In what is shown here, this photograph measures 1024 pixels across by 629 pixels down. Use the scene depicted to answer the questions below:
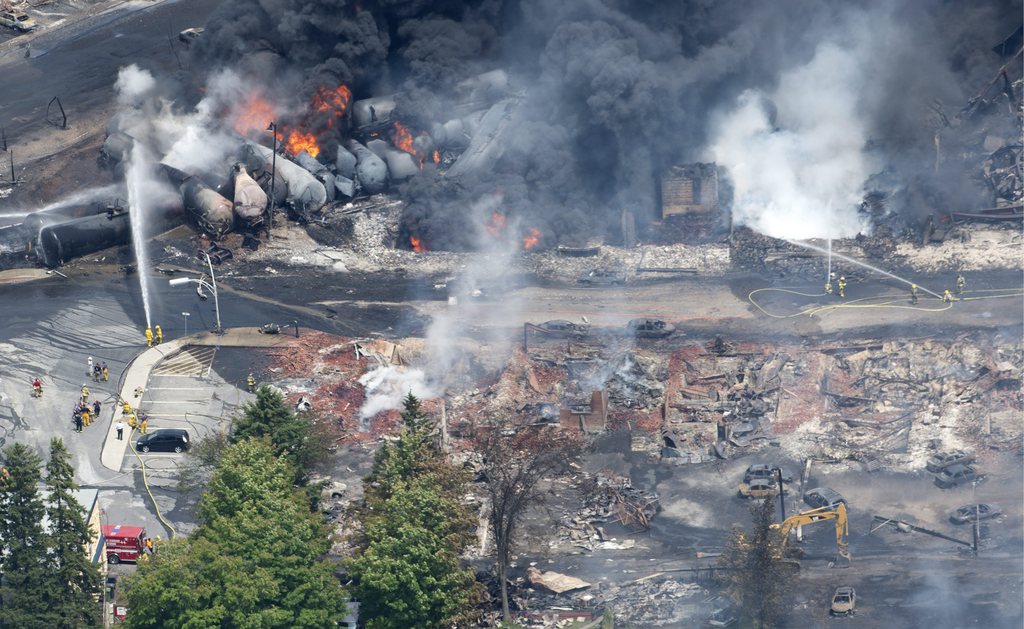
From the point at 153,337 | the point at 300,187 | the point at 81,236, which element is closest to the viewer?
the point at 153,337

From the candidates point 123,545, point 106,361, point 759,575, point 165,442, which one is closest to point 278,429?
point 123,545

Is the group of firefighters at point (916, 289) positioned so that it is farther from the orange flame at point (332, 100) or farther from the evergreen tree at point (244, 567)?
the evergreen tree at point (244, 567)

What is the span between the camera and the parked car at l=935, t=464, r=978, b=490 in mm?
83500

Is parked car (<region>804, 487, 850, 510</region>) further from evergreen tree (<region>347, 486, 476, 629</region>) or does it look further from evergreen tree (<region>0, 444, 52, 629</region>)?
evergreen tree (<region>0, 444, 52, 629</region>)

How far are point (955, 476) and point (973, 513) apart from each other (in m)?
3.13

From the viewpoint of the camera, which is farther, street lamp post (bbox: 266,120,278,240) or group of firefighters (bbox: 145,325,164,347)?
street lamp post (bbox: 266,120,278,240)

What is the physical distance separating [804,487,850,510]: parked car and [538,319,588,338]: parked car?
57.5ft

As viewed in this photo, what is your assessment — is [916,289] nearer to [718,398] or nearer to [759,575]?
[718,398]

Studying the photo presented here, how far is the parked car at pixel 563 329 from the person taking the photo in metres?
95.8

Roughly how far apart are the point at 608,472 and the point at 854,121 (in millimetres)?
35462

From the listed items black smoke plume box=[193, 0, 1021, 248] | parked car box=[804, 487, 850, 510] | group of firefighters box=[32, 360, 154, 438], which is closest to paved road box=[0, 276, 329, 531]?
group of firefighters box=[32, 360, 154, 438]

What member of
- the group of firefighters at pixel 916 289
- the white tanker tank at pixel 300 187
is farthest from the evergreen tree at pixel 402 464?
the white tanker tank at pixel 300 187

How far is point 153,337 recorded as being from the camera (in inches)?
3782

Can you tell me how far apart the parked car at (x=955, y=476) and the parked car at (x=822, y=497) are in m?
4.65
